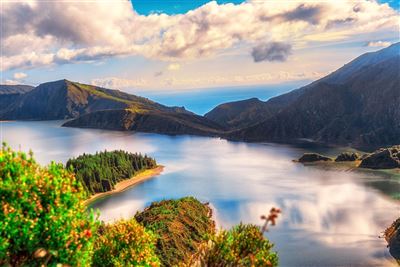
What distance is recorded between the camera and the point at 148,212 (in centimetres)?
12294

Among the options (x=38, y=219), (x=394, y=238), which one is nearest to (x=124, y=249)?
(x=38, y=219)

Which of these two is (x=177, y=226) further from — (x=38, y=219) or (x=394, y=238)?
(x=38, y=219)

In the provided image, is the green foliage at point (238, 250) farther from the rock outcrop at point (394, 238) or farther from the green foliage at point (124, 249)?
the rock outcrop at point (394, 238)

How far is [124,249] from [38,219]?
18651 millimetres

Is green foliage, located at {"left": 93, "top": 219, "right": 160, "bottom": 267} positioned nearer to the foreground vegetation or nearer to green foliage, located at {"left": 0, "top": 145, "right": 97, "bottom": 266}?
the foreground vegetation

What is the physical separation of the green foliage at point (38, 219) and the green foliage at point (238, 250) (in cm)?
1112

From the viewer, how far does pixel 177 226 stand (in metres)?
112

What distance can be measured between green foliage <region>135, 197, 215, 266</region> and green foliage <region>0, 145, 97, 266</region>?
58.5 meters

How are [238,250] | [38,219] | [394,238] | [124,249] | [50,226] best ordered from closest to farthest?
1. [38,219]
2. [50,226]
3. [238,250]
4. [124,249]
5. [394,238]

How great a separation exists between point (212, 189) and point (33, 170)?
168 meters

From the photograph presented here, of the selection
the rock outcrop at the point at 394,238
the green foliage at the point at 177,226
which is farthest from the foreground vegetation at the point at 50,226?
the rock outcrop at the point at 394,238

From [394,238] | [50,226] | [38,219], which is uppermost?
[38,219]

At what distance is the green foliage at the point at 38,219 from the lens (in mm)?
27734

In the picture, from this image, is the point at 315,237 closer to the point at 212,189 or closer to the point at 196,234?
the point at 196,234
